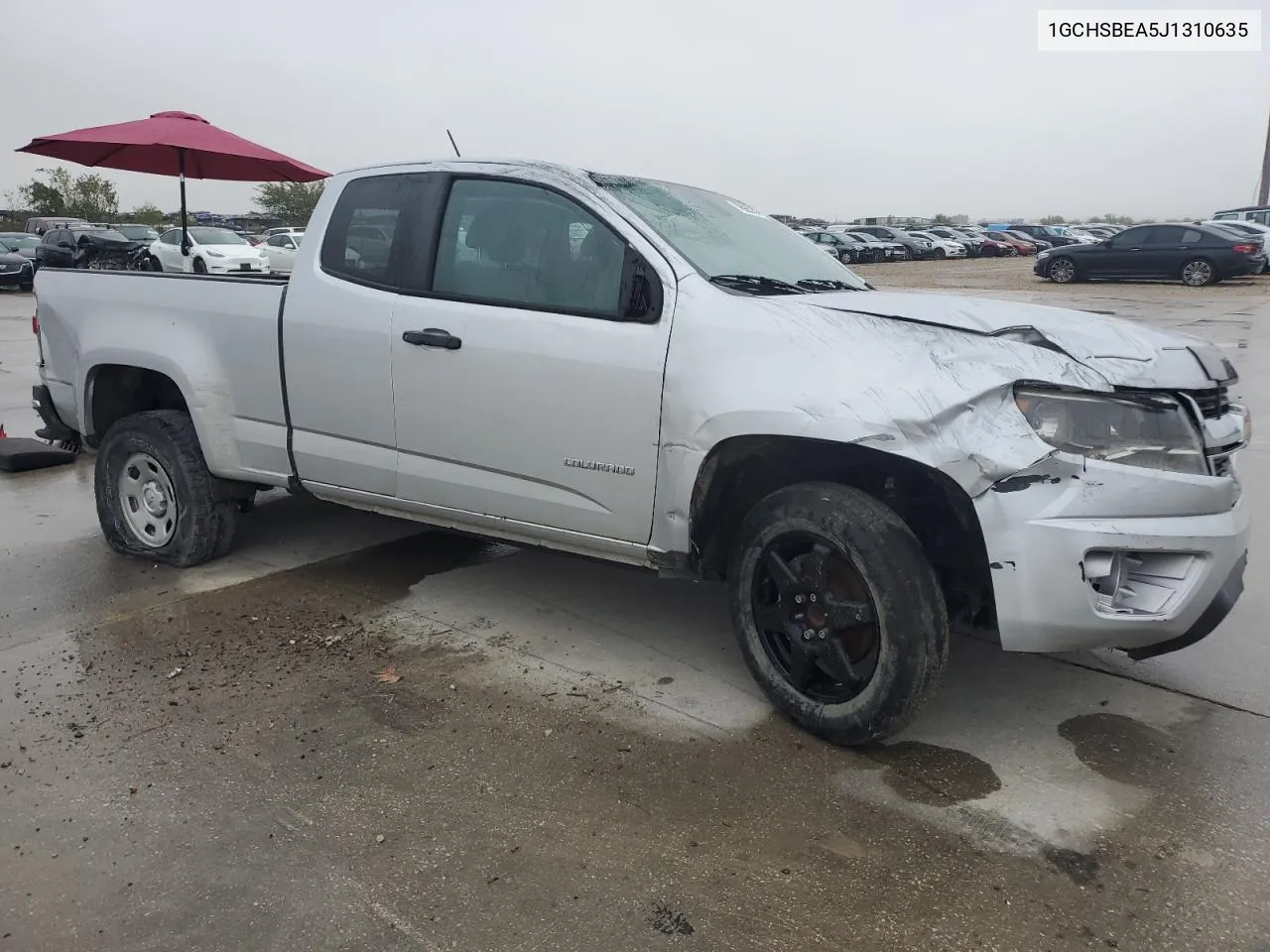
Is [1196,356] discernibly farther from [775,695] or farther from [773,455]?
A: [775,695]

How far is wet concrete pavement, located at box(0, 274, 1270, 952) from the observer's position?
8.00 feet

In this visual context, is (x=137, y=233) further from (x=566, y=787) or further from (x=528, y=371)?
(x=566, y=787)

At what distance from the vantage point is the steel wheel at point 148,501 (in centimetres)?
490

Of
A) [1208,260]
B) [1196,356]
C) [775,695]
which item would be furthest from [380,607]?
[1208,260]

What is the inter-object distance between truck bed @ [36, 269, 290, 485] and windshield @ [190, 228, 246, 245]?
20278mm

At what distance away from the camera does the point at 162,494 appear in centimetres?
494

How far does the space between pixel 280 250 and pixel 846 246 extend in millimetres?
24360

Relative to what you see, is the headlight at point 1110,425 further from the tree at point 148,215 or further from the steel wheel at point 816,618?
the tree at point 148,215

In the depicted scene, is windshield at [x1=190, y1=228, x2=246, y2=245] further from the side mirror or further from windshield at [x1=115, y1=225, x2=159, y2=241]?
the side mirror

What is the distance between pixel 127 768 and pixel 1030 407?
287cm

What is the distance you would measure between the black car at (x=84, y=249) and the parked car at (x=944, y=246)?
34054mm

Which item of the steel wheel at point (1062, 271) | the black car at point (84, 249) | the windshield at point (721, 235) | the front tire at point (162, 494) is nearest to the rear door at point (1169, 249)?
the steel wheel at point (1062, 271)

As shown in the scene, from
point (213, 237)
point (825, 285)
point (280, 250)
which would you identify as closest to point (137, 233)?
point (280, 250)

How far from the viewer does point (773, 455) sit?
3350mm
